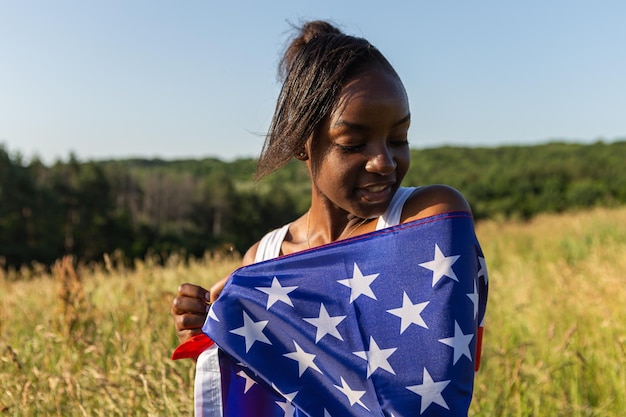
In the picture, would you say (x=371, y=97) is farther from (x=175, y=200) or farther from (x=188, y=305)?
(x=175, y=200)

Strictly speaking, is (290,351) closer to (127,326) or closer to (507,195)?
(127,326)

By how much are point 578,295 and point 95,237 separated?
1621 inches

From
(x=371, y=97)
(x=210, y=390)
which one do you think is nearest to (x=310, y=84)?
(x=371, y=97)

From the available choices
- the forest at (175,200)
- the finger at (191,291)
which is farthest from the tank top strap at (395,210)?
the forest at (175,200)

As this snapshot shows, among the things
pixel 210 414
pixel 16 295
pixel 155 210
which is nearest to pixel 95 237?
pixel 155 210

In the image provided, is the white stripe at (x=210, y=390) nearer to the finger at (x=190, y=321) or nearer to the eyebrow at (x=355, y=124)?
the finger at (x=190, y=321)

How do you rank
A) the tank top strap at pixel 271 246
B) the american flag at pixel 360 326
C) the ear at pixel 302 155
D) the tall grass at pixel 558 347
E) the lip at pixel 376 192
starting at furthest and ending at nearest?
the tall grass at pixel 558 347
the tank top strap at pixel 271 246
the ear at pixel 302 155
the lip at pixel 376 192
the american flag at pixel 360 326

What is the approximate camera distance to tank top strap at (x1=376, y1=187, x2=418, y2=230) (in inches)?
52.1

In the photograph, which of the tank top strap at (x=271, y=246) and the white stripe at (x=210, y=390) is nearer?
the white stripe at (x=210, y=390)

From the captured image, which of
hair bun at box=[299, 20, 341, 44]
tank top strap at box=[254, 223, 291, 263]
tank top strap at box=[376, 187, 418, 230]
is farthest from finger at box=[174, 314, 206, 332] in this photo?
hair bun at box=[299, 20, 341, 44]

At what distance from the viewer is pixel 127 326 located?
11.7 ft

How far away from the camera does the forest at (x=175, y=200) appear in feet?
121

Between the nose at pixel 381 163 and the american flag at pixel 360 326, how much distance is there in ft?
0.42

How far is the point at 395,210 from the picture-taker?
1332 mm
